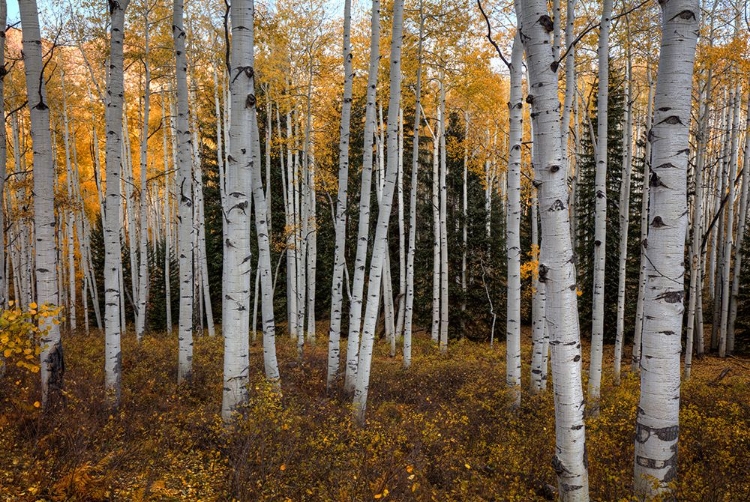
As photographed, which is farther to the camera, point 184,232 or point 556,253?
point 184,232

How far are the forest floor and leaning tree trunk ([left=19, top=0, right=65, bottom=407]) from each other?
40 centimetres

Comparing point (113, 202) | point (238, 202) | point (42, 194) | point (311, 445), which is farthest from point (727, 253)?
point (42, 194)

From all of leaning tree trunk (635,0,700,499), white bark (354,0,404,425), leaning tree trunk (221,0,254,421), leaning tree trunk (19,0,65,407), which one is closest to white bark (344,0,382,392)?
white bark (354,0,404,425)

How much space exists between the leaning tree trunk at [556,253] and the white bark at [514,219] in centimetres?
364

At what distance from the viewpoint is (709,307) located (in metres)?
16.0

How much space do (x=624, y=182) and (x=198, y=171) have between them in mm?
11288

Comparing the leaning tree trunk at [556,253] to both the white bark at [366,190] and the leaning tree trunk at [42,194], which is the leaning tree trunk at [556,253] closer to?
the white bark at [366,190]

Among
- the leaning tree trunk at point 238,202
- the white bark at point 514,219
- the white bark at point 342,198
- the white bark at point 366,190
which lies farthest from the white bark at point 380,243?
the leaning tree trunk at point 238,202

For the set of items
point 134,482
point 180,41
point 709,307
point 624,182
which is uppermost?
point 180,41

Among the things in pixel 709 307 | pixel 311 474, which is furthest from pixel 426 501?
pixel 709 307

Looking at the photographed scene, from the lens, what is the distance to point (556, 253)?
2963mm

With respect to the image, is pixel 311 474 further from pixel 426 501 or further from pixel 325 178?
pixel 325 178

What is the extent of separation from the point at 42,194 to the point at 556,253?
5.52 meters

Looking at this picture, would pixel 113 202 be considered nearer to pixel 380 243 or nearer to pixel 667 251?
pixel 380 243
